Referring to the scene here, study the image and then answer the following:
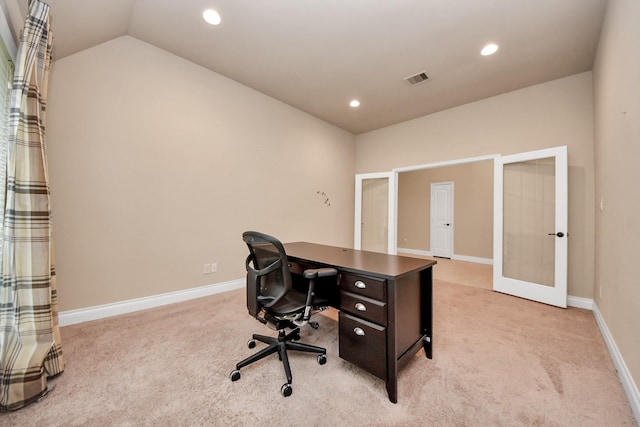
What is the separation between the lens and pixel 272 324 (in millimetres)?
1594

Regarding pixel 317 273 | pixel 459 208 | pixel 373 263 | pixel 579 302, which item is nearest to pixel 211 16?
pixel 317 273

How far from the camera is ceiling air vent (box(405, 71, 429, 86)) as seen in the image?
318cm

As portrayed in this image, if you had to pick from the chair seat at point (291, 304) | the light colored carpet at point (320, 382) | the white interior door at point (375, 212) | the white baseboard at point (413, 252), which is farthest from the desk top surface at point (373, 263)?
the white baseboard at point (413, 252)

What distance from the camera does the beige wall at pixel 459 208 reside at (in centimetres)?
583

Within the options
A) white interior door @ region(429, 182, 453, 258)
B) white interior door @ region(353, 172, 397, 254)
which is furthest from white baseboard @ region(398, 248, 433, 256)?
white interior door @ region(353, 172, 397, 254)

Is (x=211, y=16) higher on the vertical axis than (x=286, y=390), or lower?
higher

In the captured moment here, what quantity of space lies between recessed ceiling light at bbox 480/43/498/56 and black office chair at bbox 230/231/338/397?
118 inches

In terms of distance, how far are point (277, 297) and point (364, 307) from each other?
0.58 meters

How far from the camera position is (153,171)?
2781mm

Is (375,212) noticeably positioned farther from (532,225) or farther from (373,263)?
(373,263)

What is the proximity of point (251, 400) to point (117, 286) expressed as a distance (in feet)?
6.90

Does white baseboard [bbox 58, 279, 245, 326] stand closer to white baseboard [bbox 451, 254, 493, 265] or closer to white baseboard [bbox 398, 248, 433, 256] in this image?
white baseboard [bbox 398, 248, 433, 256]

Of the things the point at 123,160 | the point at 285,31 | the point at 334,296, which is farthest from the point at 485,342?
the point at 123,160

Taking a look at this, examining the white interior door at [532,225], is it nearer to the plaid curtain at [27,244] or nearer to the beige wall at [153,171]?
the beige wall at [153,171]
